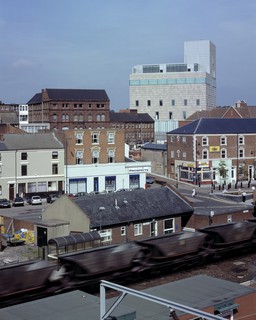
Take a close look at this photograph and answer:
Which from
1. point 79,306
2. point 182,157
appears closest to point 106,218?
point 79,306

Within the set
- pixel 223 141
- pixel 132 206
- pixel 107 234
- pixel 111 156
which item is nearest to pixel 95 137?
pixel 111 156

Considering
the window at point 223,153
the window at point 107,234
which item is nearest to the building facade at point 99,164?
the window at point 223,153

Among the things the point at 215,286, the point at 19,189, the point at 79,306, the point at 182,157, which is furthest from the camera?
the point at 182,157

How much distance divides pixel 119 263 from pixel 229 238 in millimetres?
2654

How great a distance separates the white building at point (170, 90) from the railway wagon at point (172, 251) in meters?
112

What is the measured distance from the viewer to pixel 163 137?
3755 inches

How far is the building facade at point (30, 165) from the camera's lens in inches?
1796

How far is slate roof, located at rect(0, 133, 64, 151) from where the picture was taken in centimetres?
4616

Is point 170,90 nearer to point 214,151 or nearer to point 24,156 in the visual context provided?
point 214,151

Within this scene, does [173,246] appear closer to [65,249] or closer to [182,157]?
[65,249]

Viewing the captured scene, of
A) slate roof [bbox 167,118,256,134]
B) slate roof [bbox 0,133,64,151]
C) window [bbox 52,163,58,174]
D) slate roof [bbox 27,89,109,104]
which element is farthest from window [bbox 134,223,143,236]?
slate roof [bbox 27,89,109,104]

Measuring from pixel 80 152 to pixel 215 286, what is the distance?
135 ft

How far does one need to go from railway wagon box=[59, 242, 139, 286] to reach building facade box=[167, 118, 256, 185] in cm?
4671

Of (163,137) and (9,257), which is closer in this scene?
(9,257)
